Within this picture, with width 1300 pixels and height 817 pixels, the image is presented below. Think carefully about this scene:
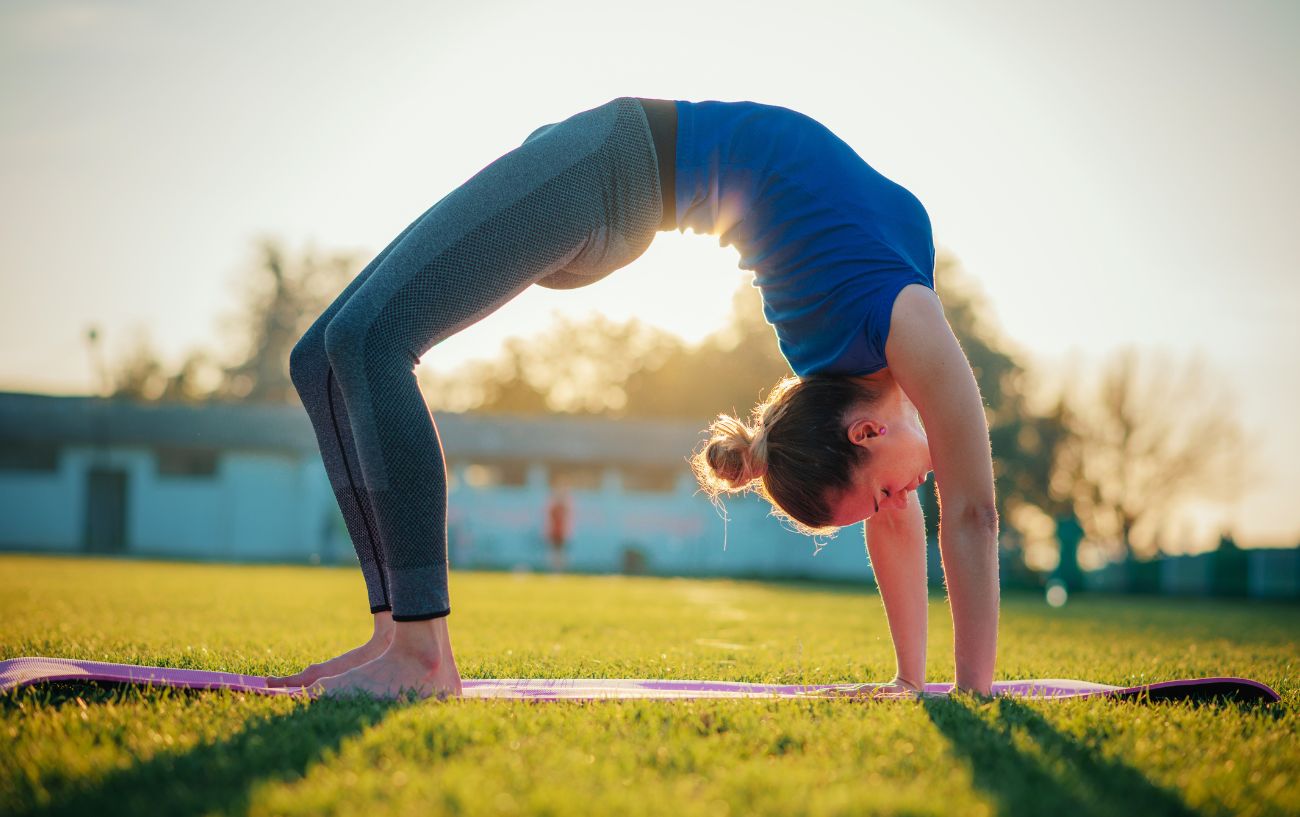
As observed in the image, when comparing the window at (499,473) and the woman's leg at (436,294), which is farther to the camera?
the window at (499,473)

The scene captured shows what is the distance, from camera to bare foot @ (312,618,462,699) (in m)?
2.47

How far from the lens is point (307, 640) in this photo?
5117 millimetres

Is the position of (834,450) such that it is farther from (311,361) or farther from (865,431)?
(311,361)

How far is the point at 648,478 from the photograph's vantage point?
3800 cm

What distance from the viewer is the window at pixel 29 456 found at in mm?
35938

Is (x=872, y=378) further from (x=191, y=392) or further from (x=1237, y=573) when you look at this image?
(x=191, y=392)

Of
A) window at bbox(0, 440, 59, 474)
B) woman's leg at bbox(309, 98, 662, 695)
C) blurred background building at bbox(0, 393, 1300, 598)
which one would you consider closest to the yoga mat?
woman's leg at bbox(309, 98, 662, 695)

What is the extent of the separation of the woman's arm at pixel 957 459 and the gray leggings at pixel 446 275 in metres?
0.77

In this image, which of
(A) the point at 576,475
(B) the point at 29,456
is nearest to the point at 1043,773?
(A) the point at 576,475

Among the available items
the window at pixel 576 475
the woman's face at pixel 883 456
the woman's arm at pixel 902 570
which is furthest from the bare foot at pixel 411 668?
the window at pixel 576 475

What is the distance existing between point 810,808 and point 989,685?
4.83ft

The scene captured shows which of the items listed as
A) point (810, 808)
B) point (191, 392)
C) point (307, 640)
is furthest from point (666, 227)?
point (191, 392)

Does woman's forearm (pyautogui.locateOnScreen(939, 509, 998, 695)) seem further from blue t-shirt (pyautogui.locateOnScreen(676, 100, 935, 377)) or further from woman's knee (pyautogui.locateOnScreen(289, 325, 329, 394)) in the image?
woman's knee (pyautogui.locateOnScreen(289, 325, 329, 394))

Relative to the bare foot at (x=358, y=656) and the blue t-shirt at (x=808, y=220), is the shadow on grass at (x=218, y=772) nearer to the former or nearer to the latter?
the bare foot at (x=358, y=656)
